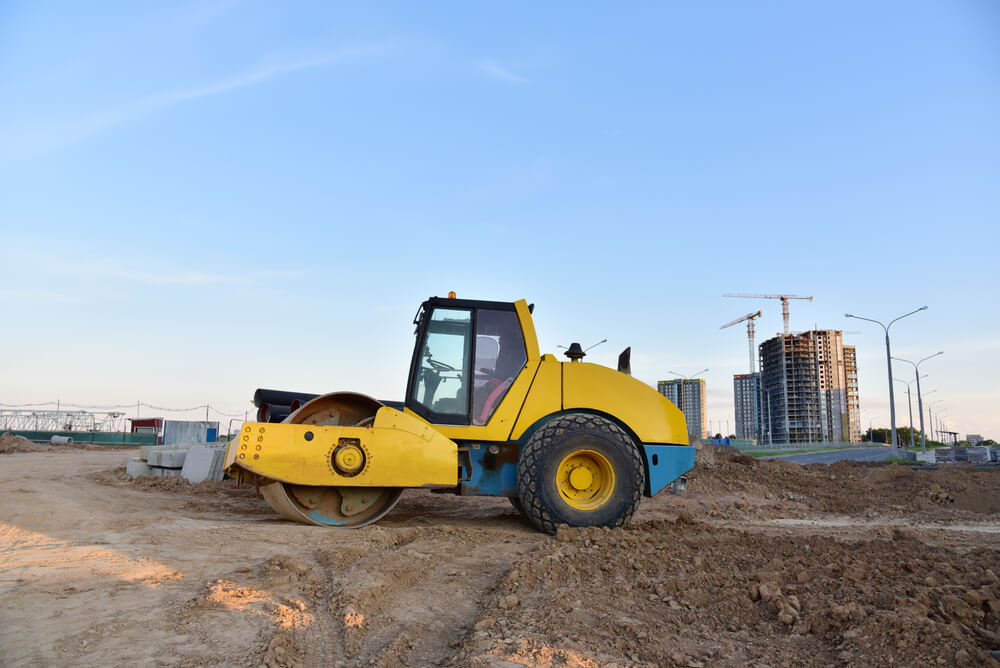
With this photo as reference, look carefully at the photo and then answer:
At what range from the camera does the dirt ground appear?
3320 mm

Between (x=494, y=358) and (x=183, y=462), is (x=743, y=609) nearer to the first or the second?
(x=494, y=358)

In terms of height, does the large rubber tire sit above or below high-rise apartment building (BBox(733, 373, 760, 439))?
below

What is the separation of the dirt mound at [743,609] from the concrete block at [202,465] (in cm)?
689

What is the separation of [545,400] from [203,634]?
13.9 ft

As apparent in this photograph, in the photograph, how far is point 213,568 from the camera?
4957mm

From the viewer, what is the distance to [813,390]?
101188mm

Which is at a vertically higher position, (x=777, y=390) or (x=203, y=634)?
(x=777, y=390)

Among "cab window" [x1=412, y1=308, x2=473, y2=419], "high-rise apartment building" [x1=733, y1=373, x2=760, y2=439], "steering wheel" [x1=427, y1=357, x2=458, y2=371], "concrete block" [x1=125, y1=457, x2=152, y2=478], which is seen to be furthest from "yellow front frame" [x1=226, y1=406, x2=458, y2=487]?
"high-rise apartment building" [x1=733, y1=373, x2=760, y2=439]

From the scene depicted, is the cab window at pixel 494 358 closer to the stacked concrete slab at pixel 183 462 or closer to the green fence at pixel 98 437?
the stacked concrete slab at pixel 183 462

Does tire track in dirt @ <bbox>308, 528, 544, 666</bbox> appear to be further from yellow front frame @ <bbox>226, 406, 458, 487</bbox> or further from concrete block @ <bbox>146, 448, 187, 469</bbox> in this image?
concrete block @ <bbox>146, 448, 187, 469</bbox>

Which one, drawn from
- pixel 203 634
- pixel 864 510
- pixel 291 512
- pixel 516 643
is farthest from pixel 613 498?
pixel 864 510

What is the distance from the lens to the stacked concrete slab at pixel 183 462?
10.5 m

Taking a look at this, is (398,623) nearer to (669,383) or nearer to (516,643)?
(516,643)

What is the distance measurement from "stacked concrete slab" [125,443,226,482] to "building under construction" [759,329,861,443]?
98.6 m
